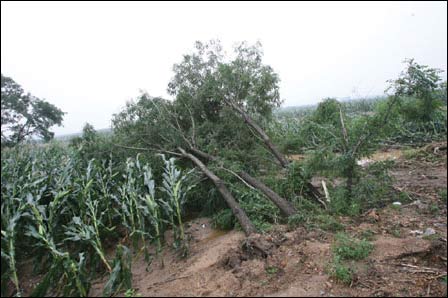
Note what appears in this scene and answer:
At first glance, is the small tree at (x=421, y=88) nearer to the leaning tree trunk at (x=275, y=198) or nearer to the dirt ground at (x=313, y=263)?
the dirt ground at (x=313, y=263)

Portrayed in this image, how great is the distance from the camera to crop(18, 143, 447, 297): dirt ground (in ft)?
8.73

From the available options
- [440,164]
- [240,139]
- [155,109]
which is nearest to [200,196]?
[240,139]

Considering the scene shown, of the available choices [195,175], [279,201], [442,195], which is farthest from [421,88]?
[195,175]

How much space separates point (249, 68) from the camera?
22.3 ft

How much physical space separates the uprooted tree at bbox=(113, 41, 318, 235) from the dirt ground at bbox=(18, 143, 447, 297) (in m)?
2.36

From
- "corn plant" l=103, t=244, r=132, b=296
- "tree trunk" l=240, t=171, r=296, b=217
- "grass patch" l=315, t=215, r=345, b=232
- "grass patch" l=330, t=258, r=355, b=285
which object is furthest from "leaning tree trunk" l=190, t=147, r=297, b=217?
"corn plant" l=103, t=244, r=132, b=296

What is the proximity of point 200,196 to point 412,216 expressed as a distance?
3.52 m

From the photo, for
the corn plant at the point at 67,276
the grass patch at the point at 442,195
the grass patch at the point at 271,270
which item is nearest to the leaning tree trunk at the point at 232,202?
the grass patch at the point at 271,270

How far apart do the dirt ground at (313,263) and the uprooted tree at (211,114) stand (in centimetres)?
236

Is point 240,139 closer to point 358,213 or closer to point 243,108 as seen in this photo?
point 243,108

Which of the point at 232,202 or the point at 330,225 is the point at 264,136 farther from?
the point at 330,225

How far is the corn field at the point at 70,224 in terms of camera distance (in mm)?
3131

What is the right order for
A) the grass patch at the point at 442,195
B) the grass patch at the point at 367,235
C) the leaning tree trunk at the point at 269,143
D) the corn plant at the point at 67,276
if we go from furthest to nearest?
the leaning tree trunk at the point at 269,143 → the grass patch at the point at 442,195 → the grass patch at the point at 367,235 → the corn plant at the point at 67,276

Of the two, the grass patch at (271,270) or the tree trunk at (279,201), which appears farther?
the tree trunk at (279,201)
